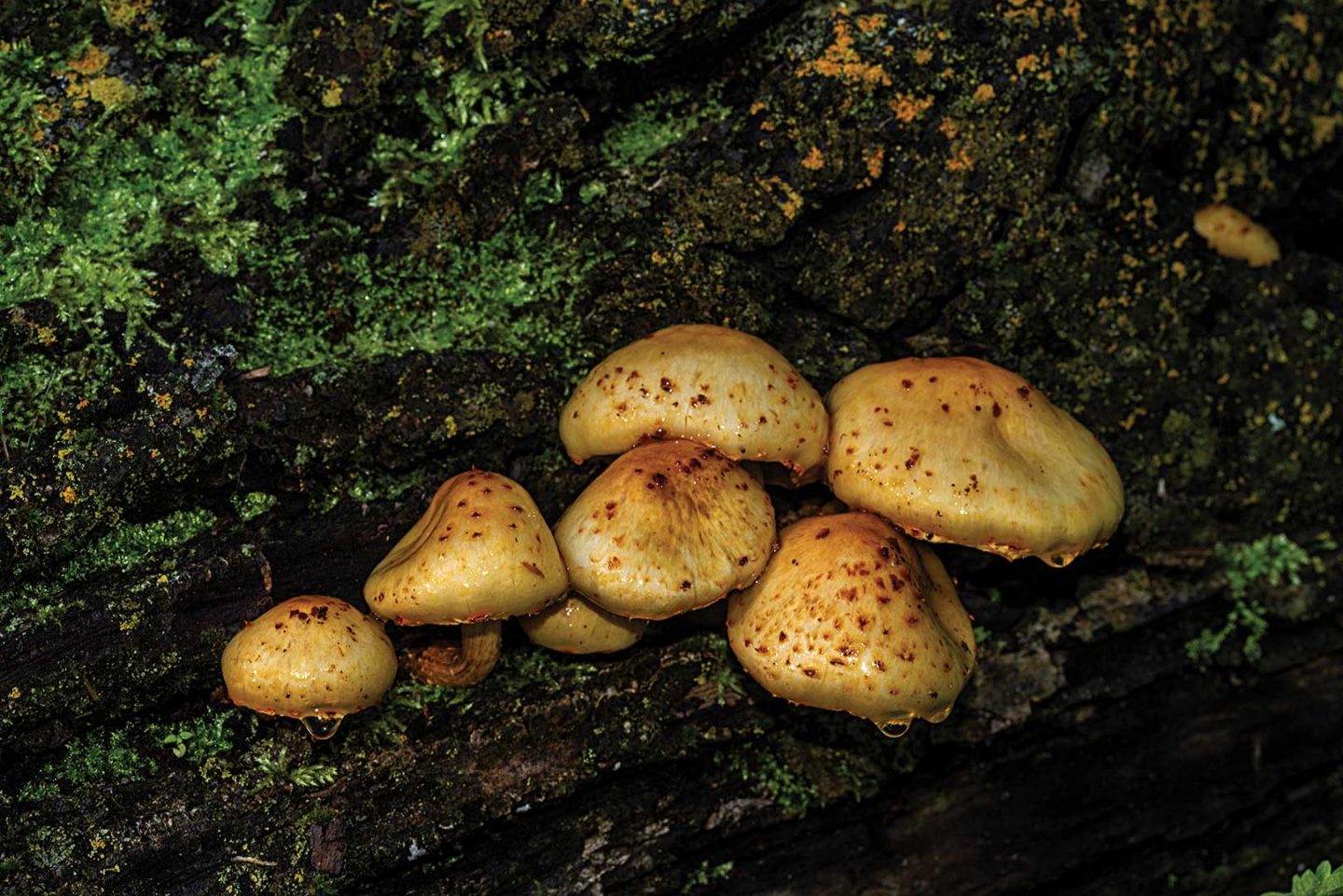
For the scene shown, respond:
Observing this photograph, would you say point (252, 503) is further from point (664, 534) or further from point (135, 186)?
point (664, 534)

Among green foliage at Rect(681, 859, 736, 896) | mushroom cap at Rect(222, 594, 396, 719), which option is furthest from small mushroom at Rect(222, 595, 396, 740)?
green foliage at Rect(681, 859, 736, 896)

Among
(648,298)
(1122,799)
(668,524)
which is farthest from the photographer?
(1122,799)

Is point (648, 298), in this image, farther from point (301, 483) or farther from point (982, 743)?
point (982, 743)

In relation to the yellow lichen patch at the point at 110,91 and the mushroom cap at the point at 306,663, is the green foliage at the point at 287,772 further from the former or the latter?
the yellow lichen patch at the point at 110,91

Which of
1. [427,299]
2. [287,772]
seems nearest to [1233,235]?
[427,299]

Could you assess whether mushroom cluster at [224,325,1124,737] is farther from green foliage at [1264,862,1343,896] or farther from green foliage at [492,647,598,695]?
green foliage at [1264,862,1343,896]

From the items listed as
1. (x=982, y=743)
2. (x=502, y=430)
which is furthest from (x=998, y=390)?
(x=502, y=430)
